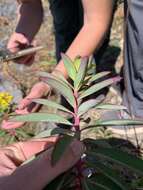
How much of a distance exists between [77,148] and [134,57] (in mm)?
1417

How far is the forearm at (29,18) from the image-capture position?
2404 mm

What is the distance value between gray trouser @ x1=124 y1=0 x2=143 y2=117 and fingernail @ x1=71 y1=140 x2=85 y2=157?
1191 mm

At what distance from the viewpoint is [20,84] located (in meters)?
3.20

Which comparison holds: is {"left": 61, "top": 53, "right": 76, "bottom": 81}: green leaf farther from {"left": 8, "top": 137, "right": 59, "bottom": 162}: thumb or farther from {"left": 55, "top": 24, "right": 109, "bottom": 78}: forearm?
{"left": 55, "top": 24, "right": 109, "bottom": 78}: forearm

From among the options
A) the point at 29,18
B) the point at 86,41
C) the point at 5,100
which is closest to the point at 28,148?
the point at 86,41

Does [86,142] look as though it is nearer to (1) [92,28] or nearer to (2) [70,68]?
(2) [70,68]

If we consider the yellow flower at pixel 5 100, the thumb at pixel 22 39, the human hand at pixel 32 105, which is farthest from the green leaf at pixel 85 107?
the yellow flower at pixel 5 100

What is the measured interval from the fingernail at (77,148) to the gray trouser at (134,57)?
3.91ft

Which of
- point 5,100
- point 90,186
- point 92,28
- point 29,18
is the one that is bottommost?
point 90,186

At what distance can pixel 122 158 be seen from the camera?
1.26 meters

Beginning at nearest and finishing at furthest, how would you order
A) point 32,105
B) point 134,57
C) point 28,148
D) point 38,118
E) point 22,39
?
1. point 38,118
2. point 28,148
3. point 32,105
4. point 22,39
5. point 134,57

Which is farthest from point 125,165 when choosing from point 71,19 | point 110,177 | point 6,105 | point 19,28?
point 71,19

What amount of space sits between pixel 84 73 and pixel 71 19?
156cm

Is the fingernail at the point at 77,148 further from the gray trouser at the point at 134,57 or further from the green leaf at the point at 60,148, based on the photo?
the gray trouser at the point at 134,57
